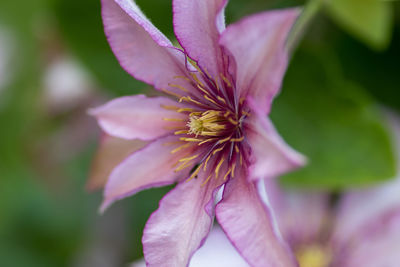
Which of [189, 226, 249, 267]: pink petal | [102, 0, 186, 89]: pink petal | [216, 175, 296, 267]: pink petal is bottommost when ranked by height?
[189, 226, 249, 267]: pink petal

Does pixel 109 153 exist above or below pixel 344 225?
above

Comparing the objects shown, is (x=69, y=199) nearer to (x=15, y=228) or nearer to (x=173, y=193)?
(x=15, y=228)

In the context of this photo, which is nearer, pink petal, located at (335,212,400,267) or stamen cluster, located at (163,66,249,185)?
stamen cluster, located at (163,66,249,185)

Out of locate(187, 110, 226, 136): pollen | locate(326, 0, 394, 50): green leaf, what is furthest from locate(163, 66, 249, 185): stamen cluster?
locate(326, 0, 394, 50): green leaf

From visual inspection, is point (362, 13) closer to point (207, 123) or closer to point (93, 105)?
point (207, 123)

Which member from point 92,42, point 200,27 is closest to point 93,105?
point 92,42

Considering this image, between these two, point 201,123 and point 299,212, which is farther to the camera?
point 299,212

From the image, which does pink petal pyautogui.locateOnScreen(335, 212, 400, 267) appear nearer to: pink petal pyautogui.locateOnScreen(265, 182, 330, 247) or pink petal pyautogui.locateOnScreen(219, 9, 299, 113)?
pink petal pyautogui.locateOnScreen(265, 182, 330, 247)
